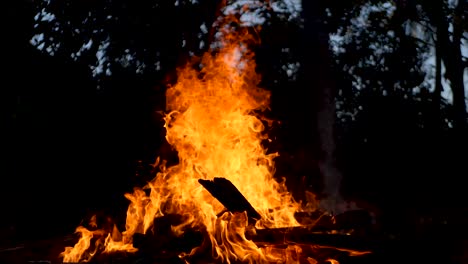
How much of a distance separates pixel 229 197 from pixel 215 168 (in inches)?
48.1

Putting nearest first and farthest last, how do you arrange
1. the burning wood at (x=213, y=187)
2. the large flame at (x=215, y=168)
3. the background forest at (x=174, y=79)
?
the burning wood at (x=213, y=187) → the large flame at (x=215, y=168) → the background forest at (x=174, y=79)

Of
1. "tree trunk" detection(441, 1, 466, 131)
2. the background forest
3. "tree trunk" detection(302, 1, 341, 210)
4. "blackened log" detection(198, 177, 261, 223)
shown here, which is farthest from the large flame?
"tree trunk" detection(441, 1, 466, 131)

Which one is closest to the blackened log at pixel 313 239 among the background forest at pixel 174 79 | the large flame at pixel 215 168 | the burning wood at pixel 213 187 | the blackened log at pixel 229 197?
the burning wood at pixel 213 187

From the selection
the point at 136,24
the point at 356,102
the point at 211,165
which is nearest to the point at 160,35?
the point at 136,24

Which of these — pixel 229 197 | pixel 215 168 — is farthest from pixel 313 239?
pixel 215 168

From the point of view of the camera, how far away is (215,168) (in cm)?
689

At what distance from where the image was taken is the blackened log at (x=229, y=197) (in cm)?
570

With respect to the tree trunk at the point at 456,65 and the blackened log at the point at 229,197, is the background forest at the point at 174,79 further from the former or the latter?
the blackened log at the point at 229,197

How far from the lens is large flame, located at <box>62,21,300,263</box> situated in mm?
5570

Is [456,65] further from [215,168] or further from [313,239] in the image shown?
[313,239]

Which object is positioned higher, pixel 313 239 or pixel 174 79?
pixel 174 79

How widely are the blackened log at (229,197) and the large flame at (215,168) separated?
0.51ft

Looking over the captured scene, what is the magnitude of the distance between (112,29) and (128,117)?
2278 millimetres

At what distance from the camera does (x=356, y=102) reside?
46.4 feet
